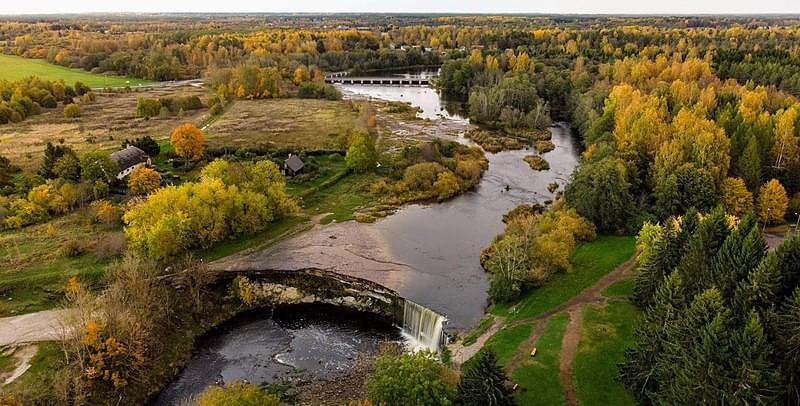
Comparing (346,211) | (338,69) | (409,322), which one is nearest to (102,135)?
(346,211)

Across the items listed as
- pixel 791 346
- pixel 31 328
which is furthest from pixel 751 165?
pixel 31 328

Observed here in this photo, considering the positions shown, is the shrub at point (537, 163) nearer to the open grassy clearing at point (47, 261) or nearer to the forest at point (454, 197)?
the forest at point (454, 197)

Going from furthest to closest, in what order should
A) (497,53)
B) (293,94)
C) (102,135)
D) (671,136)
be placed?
(497,53) < (293,94) < (102,135) < (671,136)

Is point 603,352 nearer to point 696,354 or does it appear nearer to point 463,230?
point 696,354

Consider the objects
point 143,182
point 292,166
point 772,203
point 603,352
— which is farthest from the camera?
point 292,166

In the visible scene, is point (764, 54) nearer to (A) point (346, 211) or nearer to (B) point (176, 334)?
(A) point (346, 211)

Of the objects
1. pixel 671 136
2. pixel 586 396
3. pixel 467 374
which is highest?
pixel 671 136
